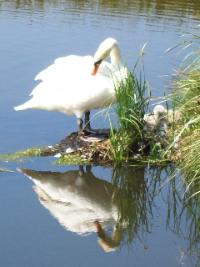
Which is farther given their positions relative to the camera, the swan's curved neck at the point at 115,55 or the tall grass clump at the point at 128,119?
the swan's curved neck at the point at 115,55

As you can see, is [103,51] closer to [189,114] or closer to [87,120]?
[87,120]

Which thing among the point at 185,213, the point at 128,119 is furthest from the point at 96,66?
the point at 185,213

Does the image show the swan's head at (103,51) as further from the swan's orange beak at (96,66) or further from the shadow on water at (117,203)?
the shadow on water at (117,203)

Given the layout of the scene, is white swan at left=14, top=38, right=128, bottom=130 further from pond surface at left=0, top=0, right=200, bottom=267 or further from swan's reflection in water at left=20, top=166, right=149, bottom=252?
swan's reflection in water at left=20, top=166, right=149, bottom=252

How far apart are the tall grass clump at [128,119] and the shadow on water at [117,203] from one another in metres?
0.30

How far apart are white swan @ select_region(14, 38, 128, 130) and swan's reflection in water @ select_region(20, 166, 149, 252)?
1.05 m

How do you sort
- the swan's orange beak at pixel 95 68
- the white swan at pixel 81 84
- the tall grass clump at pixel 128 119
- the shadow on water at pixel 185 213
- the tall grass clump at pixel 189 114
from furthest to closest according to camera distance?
the swan's orange beak at pixel 95 68 < the white swan at pixel 81 84 < the tall grass clump at pixel 128 119 < the tall grass clump at pixel 189 114 < the shadow on water at pixel 185 213

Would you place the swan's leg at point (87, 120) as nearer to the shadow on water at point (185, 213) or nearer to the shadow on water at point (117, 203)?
the shadow on water at point (117, 203)

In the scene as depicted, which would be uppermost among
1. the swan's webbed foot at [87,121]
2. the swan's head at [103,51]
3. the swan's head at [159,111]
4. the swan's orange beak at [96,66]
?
the swan's head at [103,51]

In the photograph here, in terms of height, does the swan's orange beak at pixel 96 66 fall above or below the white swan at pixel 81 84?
above

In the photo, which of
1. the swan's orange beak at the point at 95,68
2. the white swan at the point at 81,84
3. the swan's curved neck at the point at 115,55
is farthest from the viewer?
the swan's curved neck at the point at 115,55

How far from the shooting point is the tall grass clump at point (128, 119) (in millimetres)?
8914

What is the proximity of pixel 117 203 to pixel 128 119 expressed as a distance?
143cm

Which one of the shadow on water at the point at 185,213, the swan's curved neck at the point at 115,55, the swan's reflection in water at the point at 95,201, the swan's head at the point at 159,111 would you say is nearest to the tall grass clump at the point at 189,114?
the shadow on water at the point at 185,213
